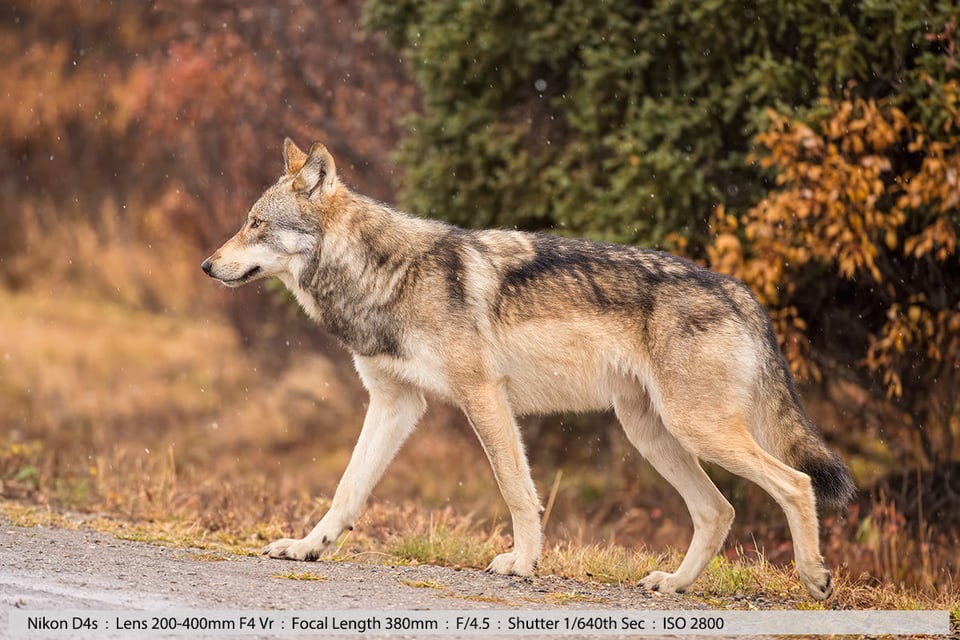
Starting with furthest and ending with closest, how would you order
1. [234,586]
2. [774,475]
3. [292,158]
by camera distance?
1. [292,158]
2. [774,475]
3. [234,586]

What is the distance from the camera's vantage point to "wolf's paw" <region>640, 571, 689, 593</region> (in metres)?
6.59

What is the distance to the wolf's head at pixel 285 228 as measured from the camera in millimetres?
6738

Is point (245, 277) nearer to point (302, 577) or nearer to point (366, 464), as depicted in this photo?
point (366, 464)

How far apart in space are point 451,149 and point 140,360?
7.91 meters

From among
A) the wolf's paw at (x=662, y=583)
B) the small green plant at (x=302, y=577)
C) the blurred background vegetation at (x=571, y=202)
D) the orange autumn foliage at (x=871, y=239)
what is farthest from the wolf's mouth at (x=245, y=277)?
the orange autumn foliage at (x=871, y=239)

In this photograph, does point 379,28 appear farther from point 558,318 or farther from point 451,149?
point 558,318

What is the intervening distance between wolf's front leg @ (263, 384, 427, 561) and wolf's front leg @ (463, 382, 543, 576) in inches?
19.2

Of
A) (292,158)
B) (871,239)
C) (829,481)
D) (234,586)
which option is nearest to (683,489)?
(829,481)

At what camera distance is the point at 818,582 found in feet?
20.5

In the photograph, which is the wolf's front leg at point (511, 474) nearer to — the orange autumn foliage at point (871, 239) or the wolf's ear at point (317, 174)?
the wolf's ear at point (317, 174)

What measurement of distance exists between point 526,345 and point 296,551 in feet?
5.57

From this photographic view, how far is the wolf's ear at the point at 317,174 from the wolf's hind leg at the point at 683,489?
2.06 meters

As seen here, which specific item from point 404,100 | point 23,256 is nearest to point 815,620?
point 404,100

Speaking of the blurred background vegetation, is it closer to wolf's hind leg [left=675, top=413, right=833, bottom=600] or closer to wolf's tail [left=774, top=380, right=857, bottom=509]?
wolf's tail [left=774, top=380, right=857, bottom=509]
